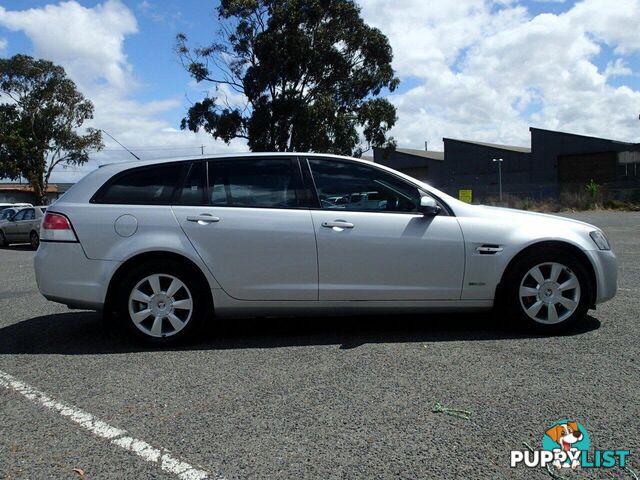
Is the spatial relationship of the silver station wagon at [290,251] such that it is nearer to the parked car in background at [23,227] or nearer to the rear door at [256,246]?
the rear door at [256,246]

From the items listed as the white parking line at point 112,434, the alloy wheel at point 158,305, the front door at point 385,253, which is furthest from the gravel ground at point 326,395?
the front door at point 385,253

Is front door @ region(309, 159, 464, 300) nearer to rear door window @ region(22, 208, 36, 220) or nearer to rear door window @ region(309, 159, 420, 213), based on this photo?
rear door window @ region(309, 159, 420, 213)

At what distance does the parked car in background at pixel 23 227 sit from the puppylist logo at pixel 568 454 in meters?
18.0

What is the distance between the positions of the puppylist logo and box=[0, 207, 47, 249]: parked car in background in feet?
58.9

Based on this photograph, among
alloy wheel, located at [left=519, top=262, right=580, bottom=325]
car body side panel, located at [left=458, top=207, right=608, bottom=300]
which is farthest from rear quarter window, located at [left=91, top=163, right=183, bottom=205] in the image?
alloy wheel, located at [left=519, top=262, right=580, bottom=325]

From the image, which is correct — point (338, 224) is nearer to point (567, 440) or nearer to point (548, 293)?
point (548, 293)

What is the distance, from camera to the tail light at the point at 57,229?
4633 millimetres

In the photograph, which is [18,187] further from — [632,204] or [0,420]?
[0,420]

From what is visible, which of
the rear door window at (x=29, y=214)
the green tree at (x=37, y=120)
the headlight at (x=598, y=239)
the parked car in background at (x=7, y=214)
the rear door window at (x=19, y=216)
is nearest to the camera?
the headlight at (x=598, y=239)

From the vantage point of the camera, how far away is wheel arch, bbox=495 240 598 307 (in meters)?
4.76

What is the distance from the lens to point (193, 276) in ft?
15.3

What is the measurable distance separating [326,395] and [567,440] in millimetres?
1395

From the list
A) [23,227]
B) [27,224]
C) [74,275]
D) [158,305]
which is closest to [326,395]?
[158,305]

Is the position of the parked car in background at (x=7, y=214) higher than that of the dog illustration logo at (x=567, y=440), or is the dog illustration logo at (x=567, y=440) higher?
the parked car in background at (x=7, y=214)
